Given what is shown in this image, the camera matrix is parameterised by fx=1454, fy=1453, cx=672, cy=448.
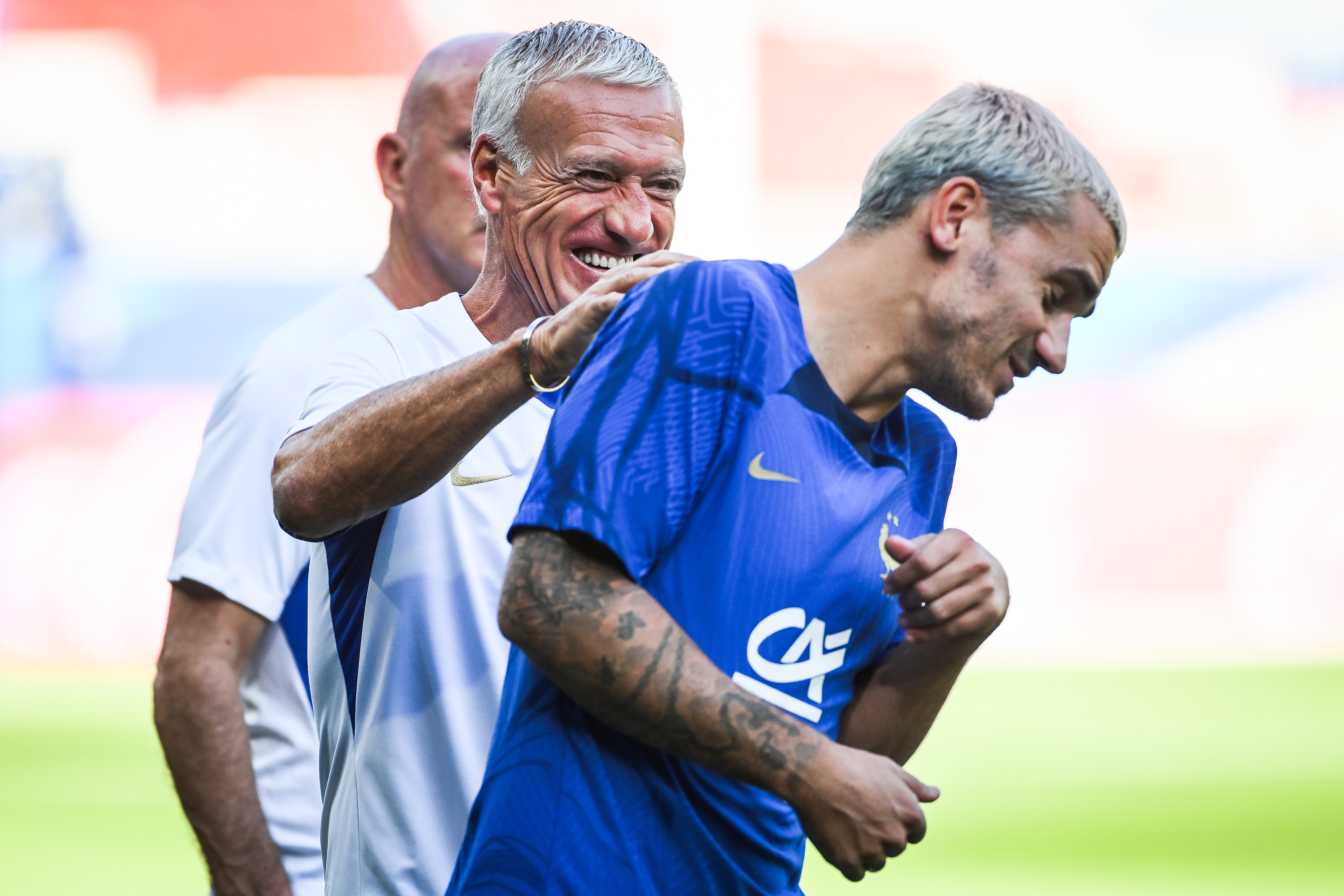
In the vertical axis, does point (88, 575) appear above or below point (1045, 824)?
above

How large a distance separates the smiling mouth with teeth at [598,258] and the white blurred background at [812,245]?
30.0 ft

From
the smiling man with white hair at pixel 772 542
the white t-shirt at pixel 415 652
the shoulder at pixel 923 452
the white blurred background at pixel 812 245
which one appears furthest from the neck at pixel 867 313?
the white blurred background at pixel 812 245

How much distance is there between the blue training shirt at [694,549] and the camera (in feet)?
4.37

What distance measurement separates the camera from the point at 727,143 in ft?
39.2

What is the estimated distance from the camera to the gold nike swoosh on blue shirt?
1.38 meters

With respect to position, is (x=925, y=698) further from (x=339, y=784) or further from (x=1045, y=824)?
(x=1045, y=824)

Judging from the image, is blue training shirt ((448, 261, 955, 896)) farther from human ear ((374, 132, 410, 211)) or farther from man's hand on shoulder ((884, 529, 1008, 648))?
human ear ((374, 132, 410, 211))

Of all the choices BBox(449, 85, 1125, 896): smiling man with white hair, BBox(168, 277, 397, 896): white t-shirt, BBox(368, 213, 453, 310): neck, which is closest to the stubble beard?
BBox(449, 85, 1125, 896): smiling man with white hair

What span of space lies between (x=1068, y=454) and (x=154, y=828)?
A: 7314 millimetres

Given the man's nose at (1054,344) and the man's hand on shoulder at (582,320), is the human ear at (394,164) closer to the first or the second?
the man's hand on shoulder at (582,320)

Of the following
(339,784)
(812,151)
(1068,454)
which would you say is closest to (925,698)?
(339,784)

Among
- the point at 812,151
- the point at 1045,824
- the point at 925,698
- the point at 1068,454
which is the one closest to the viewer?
the point at 925,698

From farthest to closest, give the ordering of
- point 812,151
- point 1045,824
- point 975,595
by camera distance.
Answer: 1. point 812,151
2. point 1045,824
3. point 975,595

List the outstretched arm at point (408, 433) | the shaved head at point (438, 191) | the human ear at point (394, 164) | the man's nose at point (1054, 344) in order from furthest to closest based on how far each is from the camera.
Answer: the human ear at point (394, 164)
the shaved head at point (438, 191)
the outstretched arm at point (408, 433)
the man's nose at point (1054, 344)
